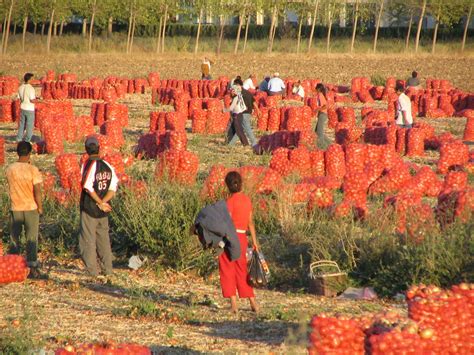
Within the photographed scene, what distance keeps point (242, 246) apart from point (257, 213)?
338 cm

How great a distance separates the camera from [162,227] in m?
11.7

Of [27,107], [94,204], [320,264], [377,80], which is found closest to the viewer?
[320,264]

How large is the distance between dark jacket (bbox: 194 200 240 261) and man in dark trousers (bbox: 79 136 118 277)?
1710 mm

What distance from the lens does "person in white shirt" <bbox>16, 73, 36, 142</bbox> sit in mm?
21219

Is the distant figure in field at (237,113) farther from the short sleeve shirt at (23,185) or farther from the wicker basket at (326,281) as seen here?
the wicker basket at (326,281)

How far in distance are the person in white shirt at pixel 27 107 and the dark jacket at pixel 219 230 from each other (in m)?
12.4

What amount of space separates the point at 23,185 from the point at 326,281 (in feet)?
9.99

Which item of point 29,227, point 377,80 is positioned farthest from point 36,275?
point 377,80

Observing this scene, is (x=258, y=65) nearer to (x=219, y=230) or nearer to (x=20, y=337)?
(x=219, y=230)

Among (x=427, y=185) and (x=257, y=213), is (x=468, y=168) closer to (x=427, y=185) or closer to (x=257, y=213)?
(x=427, y=185)

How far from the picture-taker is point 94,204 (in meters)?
11.0

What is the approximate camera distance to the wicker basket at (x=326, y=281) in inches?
414

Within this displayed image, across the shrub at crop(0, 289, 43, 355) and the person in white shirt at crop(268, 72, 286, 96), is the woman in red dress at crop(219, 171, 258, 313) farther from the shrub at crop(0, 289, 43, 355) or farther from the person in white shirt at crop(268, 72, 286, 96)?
the person in white shirt at crop(268, 72, 286, 96)

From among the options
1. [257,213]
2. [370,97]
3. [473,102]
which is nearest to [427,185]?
[257,213]
